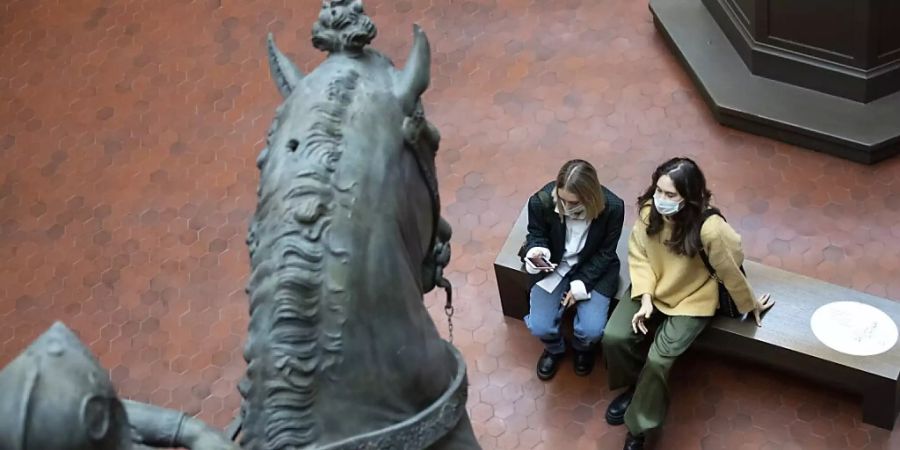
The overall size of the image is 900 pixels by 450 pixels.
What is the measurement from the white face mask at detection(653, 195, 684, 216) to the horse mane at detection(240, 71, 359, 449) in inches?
99.6

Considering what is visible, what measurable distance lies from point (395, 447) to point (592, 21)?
16.3 feet

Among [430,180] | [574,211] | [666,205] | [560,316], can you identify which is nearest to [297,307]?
[430,180]

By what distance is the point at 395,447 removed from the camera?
2369 mm

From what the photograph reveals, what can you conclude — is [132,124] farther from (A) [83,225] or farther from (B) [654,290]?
(B) [654,290]

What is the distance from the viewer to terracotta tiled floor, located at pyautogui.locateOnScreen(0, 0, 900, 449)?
5320 millimetres

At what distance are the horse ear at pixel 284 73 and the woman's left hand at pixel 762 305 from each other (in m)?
2.94

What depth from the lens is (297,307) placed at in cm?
217

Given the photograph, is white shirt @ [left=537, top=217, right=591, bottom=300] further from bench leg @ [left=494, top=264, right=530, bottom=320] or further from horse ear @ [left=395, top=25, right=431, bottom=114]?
horse ear @ [left=395, top=25, right=431, bottom=114]

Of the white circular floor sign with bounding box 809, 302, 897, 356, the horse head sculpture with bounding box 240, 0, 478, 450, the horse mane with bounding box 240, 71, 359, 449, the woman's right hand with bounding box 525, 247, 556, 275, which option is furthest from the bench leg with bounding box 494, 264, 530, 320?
the horse mane with bounding box 240, 71, 359, 449

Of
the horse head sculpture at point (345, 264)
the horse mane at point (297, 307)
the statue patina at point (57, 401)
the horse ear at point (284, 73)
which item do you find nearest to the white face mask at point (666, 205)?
the horse head sculpture at point (345, 264)

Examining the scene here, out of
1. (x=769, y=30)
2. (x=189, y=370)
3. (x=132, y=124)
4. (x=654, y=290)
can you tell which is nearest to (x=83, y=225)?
(x=132, y=124)

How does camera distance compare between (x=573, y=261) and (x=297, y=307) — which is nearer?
(x=297, y=307)

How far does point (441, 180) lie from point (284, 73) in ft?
12.3

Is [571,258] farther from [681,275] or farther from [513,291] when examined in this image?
[681,275]
